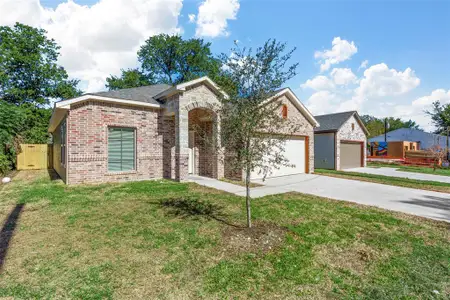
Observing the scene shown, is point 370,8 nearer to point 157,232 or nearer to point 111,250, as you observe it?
point 157,232

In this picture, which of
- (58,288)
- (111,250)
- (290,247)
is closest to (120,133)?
(111,250)

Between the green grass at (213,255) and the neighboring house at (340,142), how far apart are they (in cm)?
1257

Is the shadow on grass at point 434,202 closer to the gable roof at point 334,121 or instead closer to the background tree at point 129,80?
the gable roof at point 334,121

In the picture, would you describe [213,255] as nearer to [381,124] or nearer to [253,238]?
[253,238]

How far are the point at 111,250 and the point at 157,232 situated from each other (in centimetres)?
92

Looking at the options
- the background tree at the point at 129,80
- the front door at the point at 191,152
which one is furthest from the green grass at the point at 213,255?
the background tree at the point at 129,80

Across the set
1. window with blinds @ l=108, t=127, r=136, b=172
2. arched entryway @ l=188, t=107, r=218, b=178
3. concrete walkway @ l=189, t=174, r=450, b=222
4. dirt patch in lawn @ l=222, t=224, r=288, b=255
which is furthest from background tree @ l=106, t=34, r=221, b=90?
dirt patch in lawn @ l=222, t=224, r=288, b=255

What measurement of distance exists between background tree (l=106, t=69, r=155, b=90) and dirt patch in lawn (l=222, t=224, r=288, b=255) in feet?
104

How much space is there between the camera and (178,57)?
33.0 meters

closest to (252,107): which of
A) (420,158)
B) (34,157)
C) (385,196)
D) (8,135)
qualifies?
(385,196)

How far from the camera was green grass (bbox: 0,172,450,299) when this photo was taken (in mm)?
2832

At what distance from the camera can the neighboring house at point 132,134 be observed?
9250mm

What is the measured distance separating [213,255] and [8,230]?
14.4 ft

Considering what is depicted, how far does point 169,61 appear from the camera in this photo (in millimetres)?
33250
